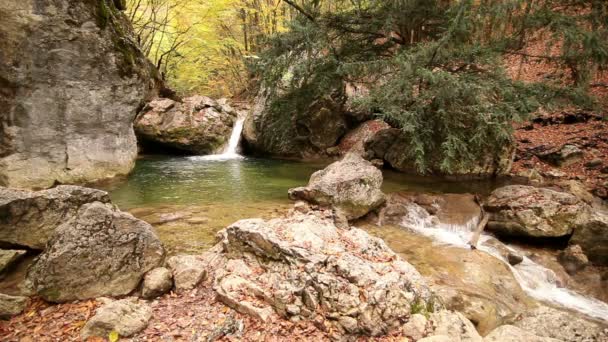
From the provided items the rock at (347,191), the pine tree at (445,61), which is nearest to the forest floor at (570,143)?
the pine tree at (445,61)

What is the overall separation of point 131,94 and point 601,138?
49.5 feet

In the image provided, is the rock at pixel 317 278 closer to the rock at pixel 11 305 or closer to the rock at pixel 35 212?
the rock at pixel 11 305

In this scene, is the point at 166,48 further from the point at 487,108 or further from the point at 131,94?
the point at 487,108

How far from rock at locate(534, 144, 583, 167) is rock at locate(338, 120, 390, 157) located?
5527 mm

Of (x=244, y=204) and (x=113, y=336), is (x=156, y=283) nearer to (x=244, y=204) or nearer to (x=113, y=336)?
(x=113, y=336)

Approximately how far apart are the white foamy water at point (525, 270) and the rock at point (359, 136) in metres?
6.13

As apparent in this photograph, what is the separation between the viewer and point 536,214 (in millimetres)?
7281

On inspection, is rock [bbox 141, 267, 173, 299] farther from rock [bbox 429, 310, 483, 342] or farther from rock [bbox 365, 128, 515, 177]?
rock [bbox 365, 128, 515, 177]

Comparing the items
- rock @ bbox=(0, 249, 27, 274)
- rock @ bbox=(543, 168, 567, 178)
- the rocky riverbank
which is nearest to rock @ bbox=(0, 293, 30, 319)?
the rocky riverbank

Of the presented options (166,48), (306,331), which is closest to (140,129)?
(166,48)

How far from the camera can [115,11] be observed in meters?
9.39

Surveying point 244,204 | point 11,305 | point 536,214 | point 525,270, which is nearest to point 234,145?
point 244,204

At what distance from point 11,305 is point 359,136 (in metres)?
12.7

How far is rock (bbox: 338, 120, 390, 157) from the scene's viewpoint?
563 inches
